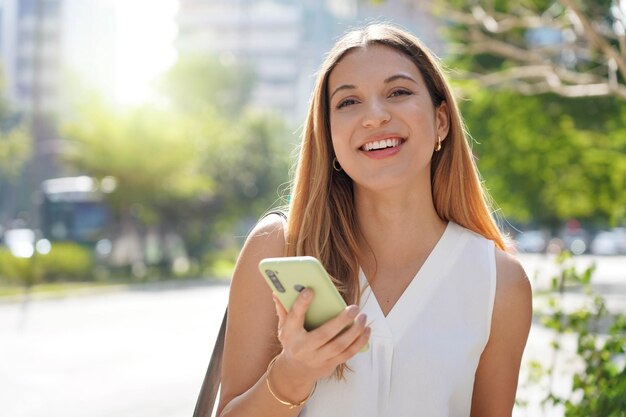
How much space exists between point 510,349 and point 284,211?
26.6 inches

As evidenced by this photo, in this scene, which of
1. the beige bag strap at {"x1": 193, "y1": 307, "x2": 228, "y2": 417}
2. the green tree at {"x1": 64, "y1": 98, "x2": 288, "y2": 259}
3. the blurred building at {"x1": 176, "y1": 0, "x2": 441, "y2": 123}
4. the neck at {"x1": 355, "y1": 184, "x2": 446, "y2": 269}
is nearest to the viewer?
the beige bag strap at {"x1": 193, "y1": 307, "x2": 228, "y2": 417}

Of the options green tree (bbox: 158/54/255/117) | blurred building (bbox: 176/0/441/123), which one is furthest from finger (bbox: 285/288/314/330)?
blurred building (bbox: 176/0/441/123)

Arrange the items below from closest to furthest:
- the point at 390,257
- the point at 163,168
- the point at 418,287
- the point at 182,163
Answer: the point at 418,287 < the point at 390,257 < the point at 163,168 < the point at 182,163

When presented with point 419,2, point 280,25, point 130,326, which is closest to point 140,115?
point 130,326

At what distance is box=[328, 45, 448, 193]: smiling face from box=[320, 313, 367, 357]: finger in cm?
57

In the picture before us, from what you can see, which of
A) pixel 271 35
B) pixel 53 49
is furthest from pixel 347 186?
pixel 53 49

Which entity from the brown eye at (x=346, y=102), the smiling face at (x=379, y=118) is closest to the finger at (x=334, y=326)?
the smiling face at (x=379, y=118)

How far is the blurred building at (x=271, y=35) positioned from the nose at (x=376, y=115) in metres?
99.2

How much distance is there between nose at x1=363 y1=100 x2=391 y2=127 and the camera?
230cm

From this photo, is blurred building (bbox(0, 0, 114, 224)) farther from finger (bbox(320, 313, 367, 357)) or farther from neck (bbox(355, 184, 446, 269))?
finger (bbox(320, 313, 367, 357))

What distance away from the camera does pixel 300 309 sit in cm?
186

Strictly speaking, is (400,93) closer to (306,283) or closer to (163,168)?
(306,283)

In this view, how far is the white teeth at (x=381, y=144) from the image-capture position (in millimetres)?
2316

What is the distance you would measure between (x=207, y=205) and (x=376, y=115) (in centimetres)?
3486
